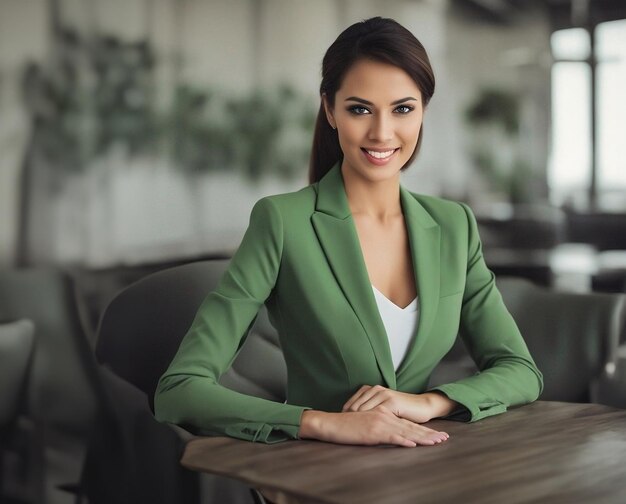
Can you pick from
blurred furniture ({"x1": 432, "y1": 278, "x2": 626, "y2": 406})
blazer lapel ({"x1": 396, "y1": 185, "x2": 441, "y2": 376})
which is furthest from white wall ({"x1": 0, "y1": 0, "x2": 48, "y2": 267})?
blurred furniture ({"x1": 432, "y1": 278, "x2": 626, "y2": 406})

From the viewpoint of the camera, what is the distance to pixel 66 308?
2436 millimetres

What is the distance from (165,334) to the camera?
225 cm

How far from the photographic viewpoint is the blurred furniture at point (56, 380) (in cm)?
237

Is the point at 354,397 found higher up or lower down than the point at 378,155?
lower down

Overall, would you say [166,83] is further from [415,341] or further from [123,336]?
[415,341]

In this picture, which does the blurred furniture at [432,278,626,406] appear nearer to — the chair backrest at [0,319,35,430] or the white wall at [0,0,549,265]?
the white wall at [0,0,549,265]

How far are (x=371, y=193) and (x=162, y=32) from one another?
1090 mm

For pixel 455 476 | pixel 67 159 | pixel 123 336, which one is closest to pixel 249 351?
pixel 123 336

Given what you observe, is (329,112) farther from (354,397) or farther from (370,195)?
(354,397)

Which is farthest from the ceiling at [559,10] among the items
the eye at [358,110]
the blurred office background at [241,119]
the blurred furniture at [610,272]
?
the eye at [358,110]

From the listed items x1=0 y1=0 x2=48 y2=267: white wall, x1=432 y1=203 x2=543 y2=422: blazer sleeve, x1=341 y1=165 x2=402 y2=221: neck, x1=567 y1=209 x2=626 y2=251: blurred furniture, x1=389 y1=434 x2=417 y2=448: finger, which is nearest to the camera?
x1=389 y1=434 x2=417 y2=448: finger

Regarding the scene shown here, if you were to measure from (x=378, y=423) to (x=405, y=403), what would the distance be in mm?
148

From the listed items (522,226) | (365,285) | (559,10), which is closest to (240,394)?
(365,285)

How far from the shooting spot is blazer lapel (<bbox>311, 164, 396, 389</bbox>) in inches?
68.4
